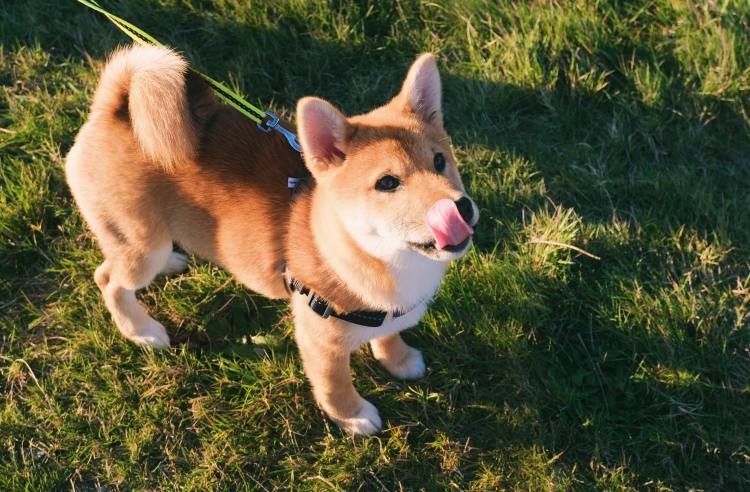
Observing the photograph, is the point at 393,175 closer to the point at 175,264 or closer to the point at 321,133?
the point at 321,133

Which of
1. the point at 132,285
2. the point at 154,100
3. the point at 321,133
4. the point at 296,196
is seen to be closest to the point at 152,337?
the point at 132,285

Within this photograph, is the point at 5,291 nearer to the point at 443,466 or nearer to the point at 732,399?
the point at 443,466

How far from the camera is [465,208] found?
6.81 feet

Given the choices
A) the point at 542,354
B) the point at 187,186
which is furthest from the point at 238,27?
the point at 542,354

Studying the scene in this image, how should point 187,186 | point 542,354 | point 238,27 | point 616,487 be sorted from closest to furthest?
point 187,186 → point 616,487 → point 542,354 → point 238,27

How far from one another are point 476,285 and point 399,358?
50cm

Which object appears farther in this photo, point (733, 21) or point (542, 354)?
point (733, 21)

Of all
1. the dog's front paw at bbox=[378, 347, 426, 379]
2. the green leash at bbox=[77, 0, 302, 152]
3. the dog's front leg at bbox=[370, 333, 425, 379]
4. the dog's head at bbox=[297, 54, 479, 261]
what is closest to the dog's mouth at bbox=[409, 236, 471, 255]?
the dog's head at bbox=[297, 54, 479, 261]

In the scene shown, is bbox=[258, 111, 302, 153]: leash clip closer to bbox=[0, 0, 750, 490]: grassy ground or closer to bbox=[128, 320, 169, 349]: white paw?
bbox=[0, 0, 750, 490]: grassy ground

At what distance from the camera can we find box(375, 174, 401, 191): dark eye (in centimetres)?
221

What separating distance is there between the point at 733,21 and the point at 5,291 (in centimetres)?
398

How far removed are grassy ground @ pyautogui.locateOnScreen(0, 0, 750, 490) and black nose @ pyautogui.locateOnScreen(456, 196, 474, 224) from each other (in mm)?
1016

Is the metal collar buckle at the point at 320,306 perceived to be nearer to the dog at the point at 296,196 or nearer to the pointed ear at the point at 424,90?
the dog at the point at 296,196

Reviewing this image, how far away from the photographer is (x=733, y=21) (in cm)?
344
